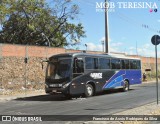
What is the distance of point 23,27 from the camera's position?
173ft

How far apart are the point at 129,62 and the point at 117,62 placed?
232 centimetres

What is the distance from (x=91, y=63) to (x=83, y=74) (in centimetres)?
148

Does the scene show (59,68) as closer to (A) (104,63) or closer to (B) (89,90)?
(B) (89,90)

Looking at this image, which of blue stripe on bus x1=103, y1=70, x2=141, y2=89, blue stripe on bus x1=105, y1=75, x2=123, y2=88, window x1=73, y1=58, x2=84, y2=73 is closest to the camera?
window x1=73, y1=58, x2=84, y2=73

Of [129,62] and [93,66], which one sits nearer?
[93,66]

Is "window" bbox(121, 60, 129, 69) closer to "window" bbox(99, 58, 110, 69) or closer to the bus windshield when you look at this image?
"window" bbox(99, 58, 110, 69)

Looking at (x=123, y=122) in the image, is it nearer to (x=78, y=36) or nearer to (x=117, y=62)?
(x=117, y=62)

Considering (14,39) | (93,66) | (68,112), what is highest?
(14,39)

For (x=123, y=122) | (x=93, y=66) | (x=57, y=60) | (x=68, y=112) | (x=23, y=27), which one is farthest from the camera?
(x=23, y=27)

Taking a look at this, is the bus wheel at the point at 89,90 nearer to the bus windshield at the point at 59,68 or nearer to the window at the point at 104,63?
the window at the point at 104,63

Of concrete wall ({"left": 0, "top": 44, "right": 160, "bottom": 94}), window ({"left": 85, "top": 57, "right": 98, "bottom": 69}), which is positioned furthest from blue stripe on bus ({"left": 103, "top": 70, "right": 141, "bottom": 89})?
concrete wall ({"left": 0, "top": 44, "right": 160, "bottom": 94})

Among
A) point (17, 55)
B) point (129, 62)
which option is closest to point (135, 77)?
point (129, 62)

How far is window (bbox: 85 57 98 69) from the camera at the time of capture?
24444 mm

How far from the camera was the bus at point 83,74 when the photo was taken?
74.4 feet
